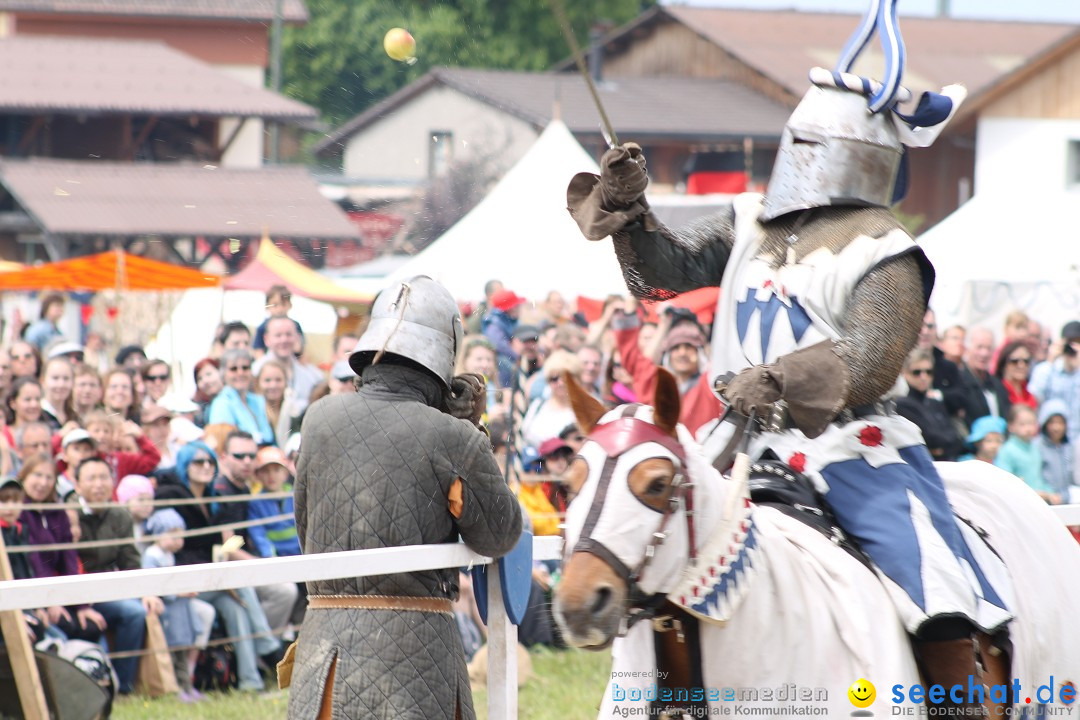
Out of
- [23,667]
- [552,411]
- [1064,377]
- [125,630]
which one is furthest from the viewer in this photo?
[1064,377]

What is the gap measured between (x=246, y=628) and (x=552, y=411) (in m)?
2.38

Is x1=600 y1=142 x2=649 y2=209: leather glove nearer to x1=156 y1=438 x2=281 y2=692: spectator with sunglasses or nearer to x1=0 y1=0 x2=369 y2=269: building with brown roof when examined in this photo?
x1=156 y1=438 x2=281 y2=692: spectator with sunglasses

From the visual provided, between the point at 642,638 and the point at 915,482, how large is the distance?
0.88 metres

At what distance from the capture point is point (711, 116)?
31.5m

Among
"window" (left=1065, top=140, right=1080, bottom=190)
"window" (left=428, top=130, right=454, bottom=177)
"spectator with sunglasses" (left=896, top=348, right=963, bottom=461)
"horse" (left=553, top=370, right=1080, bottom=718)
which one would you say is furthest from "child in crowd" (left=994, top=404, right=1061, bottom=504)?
"window" (left=1065, top=140, right=1080, bottom=190)

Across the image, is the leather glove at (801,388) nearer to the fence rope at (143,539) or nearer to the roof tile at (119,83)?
the fence rope at (143,539)

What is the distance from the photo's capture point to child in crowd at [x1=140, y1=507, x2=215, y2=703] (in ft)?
21.7

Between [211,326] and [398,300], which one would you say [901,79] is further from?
[211,326]

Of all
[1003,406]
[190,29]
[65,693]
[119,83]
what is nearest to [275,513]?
[65,693]

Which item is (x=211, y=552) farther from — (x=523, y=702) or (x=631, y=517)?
(x=631, y=517)

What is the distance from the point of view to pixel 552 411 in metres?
8.36

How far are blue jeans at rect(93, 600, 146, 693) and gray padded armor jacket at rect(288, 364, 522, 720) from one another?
3.04 metres

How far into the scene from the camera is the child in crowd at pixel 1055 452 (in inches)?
355

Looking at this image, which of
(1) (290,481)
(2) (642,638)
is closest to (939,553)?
(2) (642,638)
